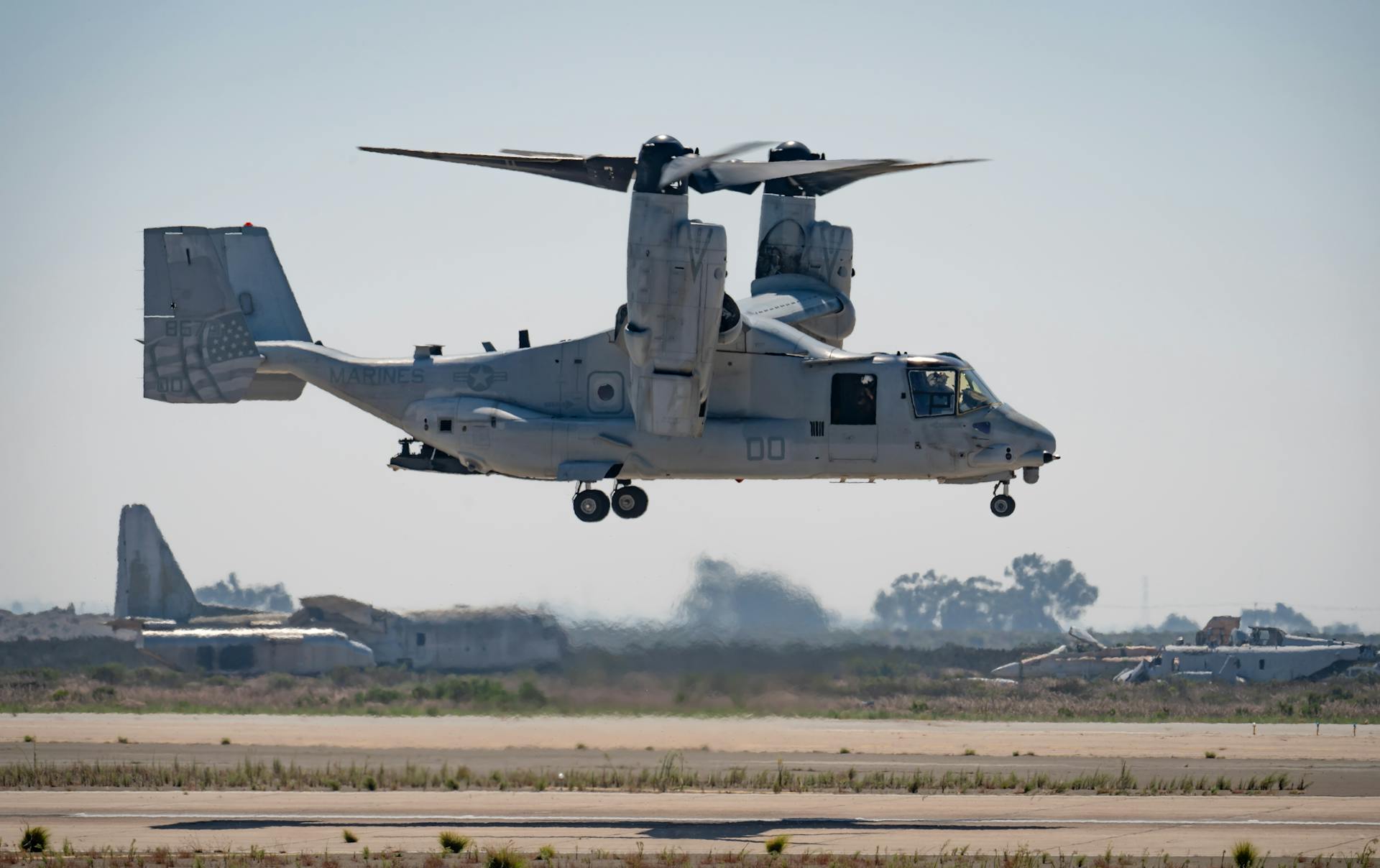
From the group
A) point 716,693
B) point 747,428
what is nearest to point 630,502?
point 747,428

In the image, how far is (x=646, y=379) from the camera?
100 feet

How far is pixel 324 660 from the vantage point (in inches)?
2499

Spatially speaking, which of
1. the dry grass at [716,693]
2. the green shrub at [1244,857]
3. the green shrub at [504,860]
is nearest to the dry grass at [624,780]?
the dry grass at [716,693]

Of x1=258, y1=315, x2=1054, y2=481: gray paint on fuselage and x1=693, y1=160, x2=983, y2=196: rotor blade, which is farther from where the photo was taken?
x1=258, y1=315, x2=1054, y2=481: gray paint on fuselage

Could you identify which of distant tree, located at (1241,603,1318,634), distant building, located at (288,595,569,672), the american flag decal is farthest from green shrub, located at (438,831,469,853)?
distant tree, located at (1241,603,1318,634)

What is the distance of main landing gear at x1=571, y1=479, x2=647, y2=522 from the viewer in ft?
111

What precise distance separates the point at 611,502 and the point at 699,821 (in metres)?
7.44

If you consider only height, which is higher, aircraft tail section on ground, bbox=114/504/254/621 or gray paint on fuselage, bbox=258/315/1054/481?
gray paint on fuselage, bbox=258/315/1054/481

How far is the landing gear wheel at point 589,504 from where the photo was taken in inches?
1332

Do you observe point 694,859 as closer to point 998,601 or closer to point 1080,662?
point 1080,662

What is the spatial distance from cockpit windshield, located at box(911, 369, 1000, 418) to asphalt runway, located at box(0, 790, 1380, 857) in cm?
791

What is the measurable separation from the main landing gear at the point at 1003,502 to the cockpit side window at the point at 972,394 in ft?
6.49

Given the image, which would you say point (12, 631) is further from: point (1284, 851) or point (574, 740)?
point (1284, 851)

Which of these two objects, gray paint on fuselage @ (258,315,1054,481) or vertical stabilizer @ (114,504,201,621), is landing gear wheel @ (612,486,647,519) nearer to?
gray paint on fuselage @ (258,315,1054,481)
